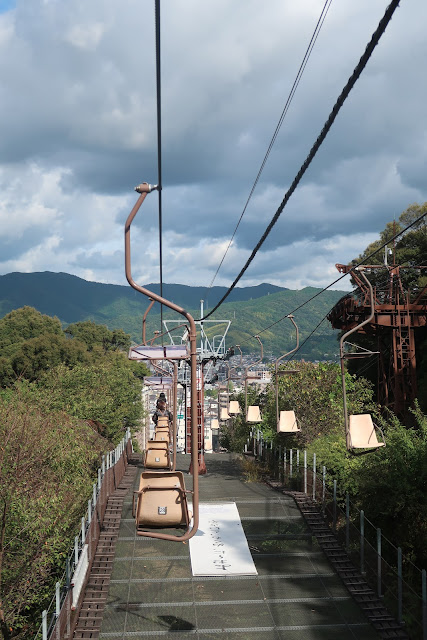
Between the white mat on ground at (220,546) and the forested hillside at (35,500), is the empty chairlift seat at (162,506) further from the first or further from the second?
the forested hillside at (35,500)

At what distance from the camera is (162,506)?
10.6 metres

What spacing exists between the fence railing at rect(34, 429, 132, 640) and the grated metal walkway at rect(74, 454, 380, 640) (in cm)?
57

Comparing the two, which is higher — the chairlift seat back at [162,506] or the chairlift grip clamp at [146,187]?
the chairlift grip clamp at [146,187]

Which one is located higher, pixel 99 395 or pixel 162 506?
pixel 99 395

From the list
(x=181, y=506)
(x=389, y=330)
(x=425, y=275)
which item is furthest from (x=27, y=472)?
(x=425, y=275)

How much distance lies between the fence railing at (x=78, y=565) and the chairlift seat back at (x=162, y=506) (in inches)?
82.4

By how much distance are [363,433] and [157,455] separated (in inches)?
324

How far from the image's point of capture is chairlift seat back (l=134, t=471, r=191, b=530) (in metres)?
10.6

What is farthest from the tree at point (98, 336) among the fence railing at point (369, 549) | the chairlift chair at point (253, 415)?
the fence railing at point (369, 549)

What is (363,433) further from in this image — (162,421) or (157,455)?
(162,421)

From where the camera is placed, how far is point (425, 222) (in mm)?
47875

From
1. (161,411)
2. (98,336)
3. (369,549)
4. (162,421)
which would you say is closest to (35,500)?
(369,549)

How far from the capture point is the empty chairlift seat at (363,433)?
15868mm

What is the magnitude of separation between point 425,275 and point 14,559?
33175 mm
